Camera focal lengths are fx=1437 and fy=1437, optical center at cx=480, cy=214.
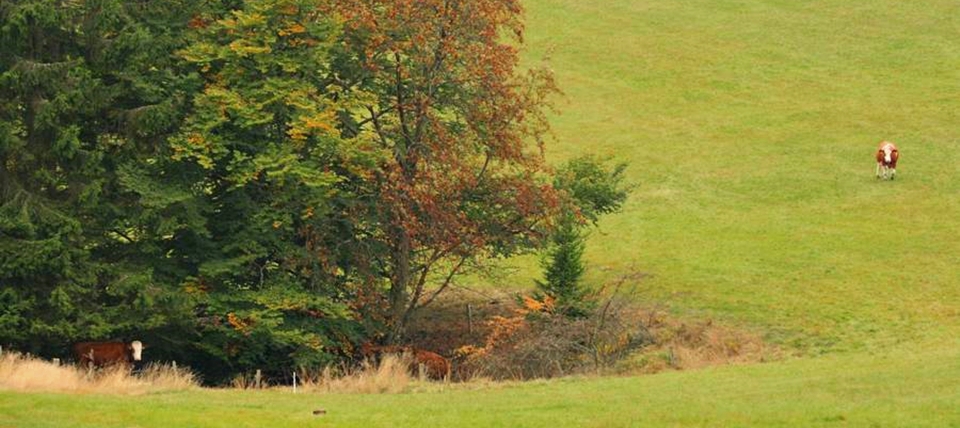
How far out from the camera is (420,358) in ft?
126

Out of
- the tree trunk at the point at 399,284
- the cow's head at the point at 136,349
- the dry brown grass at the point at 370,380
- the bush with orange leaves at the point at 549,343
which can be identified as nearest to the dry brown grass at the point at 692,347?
the bush with orange leaves at the point at 549,343

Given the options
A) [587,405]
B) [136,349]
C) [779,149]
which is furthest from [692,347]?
[779,149]

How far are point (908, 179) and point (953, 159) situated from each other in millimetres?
3344

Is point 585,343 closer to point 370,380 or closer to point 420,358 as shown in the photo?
point 420,358

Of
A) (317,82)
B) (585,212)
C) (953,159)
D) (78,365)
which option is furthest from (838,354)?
(953,159)

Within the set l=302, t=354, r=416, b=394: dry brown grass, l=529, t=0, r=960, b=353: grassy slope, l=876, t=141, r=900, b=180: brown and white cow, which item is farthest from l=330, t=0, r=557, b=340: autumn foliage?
l=876, t=141, r=900, b=180: brown and white cow

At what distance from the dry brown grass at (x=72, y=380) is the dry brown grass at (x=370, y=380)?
2.96 m

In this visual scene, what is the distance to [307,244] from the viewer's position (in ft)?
128

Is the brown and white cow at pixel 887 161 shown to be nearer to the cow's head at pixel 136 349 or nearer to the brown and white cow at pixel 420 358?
the brown and white cow at pixel 420 358

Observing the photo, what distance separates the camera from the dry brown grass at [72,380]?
26.8 m

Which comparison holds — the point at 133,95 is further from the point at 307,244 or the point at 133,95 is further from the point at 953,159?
the point at 953,159

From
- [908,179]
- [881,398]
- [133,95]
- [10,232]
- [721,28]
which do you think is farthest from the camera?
[721,28]

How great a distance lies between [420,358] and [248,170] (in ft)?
22.2

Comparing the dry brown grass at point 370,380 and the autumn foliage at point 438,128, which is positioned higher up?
the autumn foliage at point 438,128
